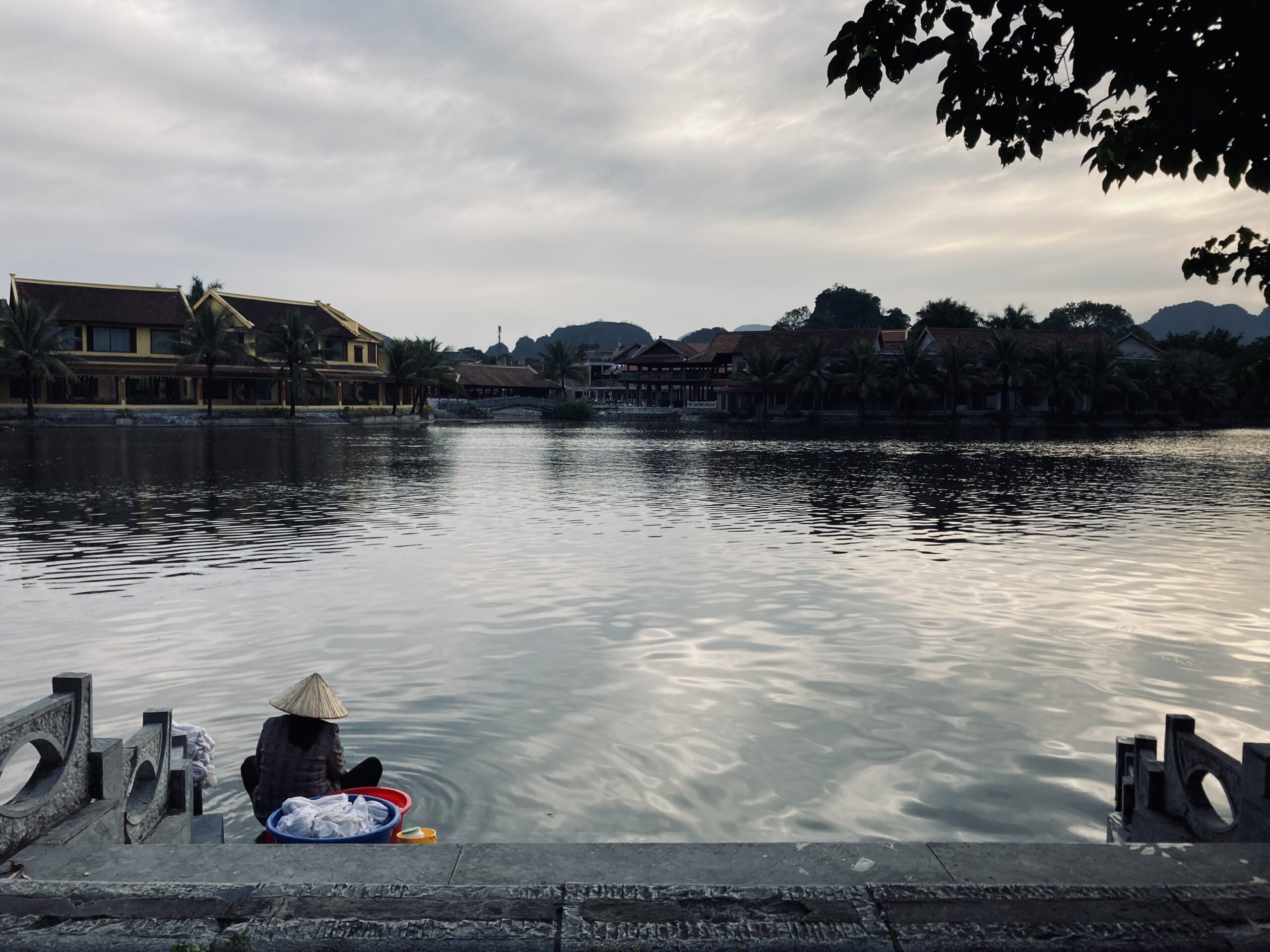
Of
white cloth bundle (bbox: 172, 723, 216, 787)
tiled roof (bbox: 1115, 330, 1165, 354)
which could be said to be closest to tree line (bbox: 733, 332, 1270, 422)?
tiled roof (bbox: 1115, 330, 1165, 354)

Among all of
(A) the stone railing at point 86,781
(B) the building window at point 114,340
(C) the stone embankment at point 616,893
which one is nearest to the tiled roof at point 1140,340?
(B) the building window at point 114,340

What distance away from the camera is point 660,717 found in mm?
7348

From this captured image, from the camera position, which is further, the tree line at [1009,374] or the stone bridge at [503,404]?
the stone bridge at [503,404]

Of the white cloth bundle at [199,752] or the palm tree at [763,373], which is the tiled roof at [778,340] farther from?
the white cloth bundle at [199,752]

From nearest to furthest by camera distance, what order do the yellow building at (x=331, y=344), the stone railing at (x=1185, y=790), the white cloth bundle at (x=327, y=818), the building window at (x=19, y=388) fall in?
the stone railing at (x=1185, y=790) → the white cloth bundle at (x=327, y=818) → the building window at (x=19, y=388) → the yellow building at (x=331, y=344)

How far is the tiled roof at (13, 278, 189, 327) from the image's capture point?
5566 centimetres

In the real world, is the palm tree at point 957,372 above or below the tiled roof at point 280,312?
below

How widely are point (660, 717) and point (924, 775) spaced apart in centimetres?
202

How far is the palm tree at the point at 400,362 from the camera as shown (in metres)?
68.1

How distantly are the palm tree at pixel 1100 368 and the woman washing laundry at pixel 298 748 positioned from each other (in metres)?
73.0

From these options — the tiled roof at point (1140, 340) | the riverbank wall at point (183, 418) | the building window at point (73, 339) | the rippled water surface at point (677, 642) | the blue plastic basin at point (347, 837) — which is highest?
the tiled roof at point (1140, 340)

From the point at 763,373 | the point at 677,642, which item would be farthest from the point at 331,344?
the point at 677,642

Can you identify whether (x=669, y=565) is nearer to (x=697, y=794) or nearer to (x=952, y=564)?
(x=952, y=564)

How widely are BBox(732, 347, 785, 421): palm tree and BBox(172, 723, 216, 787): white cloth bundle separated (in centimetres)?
6934
